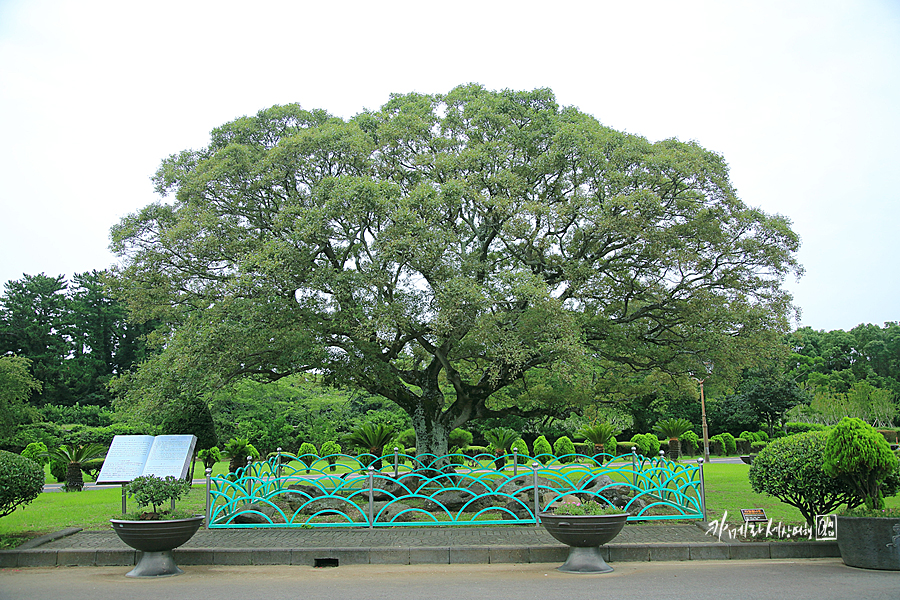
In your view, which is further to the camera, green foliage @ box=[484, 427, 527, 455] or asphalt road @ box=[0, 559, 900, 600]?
green foliage @ box=[484, 427, 527, 455]

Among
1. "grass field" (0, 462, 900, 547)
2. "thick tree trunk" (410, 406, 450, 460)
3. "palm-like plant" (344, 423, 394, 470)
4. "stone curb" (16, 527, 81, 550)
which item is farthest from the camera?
"palm-like plant" (344, 423, 394, 470)

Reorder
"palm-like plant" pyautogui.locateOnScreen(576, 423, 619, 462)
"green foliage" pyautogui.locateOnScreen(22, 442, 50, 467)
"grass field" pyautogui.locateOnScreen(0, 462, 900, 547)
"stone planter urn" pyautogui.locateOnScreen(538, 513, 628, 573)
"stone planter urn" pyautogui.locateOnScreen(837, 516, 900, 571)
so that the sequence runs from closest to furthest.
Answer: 1. "stone planter urn" pyautogui.locateOnScreen(837, 516, 900, 571)
2. "stone planter urn" pyautogui.locateOnScreen(538, 513, 628, 573)
3. "grass field" pyautogui.locateOnScreen(0, 462, 900, 547)
4. "green foliage" pyautogui.locateOnScreen(22, 442, 50, 467)
5. "palm-like plant" pyautogui.locateOnScreen(576, 423, 619, 462)

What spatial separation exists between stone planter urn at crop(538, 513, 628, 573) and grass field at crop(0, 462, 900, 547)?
12.3 feet

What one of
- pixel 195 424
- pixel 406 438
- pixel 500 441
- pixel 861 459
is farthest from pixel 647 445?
pixel 861 459

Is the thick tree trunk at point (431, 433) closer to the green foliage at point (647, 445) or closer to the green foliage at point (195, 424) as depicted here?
the green foliage at point (195, 424)

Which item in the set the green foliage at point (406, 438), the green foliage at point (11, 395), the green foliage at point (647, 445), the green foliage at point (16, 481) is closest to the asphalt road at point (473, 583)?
the green foliage at point (16, 481)

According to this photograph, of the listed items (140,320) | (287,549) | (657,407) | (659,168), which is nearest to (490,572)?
(287,549)

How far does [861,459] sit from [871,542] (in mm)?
922

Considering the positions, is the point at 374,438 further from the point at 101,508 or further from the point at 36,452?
the point at 36,452

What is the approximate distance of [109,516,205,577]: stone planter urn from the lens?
25.0ft

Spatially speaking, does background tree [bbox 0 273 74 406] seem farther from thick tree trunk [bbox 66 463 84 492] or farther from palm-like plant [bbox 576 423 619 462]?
palm-like plant [bbox 576 423 619 462]

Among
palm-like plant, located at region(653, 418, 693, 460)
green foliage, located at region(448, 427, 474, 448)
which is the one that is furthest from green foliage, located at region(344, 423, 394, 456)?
palm-like plant, located at region(653, 418, 693, 460)

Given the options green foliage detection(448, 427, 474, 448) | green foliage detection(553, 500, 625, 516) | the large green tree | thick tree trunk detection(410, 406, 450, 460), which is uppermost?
the large green tree

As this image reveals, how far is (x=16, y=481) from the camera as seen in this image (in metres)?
8.98
